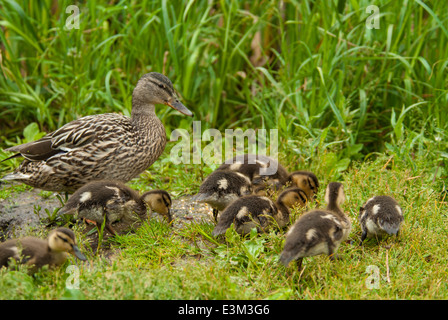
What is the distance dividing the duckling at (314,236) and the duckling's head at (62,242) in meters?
1.21

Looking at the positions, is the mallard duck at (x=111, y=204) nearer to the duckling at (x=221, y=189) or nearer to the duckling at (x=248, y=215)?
the duckling at (x=221, y=189)

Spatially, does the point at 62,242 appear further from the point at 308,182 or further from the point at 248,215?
the point at 308,182

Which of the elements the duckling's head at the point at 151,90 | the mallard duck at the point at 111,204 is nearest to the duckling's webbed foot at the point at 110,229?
the mallard duck at the point at 111,204

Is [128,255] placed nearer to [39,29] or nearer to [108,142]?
[108,142]

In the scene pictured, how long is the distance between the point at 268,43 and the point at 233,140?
1.56 m

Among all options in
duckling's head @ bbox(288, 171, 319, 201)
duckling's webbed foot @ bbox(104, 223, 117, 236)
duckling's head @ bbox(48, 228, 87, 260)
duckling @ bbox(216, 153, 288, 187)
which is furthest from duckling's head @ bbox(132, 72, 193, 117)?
duckling's head @ bbox(48, 228, 87, 260)

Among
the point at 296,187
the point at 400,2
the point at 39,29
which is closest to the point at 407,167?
the point at 296,187

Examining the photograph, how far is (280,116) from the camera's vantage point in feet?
17.5

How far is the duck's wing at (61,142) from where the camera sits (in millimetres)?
4355

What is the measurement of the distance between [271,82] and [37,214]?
8.44ft

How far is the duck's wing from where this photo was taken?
171 inches

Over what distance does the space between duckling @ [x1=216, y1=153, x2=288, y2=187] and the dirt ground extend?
425mm

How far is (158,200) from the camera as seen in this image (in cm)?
403

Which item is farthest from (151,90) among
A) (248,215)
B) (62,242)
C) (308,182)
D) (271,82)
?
(62,242)
